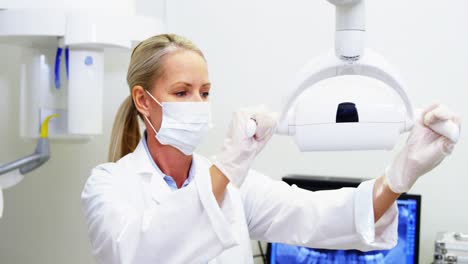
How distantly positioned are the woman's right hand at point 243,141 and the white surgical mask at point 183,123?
320 millimetres

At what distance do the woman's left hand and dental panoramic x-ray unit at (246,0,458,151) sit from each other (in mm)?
13

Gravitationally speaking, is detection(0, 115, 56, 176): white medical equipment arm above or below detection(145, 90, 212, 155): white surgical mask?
→ below

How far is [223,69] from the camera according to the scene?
2346 mm

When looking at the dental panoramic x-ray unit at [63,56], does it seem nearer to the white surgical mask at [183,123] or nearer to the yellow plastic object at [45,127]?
the yellow plastic object at [45,127]

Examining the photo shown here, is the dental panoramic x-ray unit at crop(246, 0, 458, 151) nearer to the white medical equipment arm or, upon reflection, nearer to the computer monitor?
the computer monitor

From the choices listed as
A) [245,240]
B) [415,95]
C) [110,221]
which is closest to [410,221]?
[415,95]

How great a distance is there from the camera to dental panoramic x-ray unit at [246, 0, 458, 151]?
3.26ft

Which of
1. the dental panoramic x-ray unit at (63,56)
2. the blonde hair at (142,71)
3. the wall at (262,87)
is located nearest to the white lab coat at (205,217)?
the blonde hair at (142,71)

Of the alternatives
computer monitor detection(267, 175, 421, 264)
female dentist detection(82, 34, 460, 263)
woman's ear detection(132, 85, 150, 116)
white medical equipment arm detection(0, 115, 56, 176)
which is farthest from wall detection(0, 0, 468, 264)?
woman's ear detection(132, 85, 150, 116)

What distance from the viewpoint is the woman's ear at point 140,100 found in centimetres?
154

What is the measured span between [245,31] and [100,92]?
626 millimetres

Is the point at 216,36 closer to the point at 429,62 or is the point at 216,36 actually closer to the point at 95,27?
the point at 95,27

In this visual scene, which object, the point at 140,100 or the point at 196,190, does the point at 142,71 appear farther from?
the point at 196,190

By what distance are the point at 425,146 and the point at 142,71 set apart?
28.9 inches
